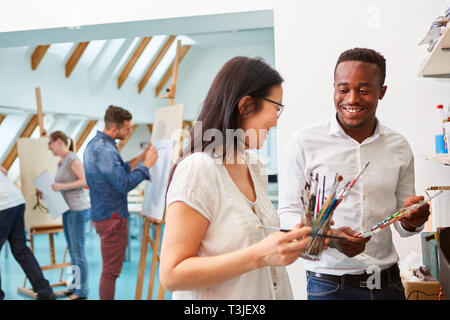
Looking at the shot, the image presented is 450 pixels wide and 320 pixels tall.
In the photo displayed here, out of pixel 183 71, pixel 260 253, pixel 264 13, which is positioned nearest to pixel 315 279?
pixel 260 253

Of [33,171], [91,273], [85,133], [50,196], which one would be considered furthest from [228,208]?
[85,133]

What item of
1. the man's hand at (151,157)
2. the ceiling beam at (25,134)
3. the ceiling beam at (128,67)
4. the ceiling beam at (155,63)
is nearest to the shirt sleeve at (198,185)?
the man's hand at (151,157)

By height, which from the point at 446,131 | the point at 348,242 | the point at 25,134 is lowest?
the point at 348,242

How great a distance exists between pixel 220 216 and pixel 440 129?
128 cm

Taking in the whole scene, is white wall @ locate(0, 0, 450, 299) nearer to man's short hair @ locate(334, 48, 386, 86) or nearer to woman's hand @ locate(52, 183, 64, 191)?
man's short hair @ locate(334, 48, 386, 86)

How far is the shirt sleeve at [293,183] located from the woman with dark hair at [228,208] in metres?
0.31

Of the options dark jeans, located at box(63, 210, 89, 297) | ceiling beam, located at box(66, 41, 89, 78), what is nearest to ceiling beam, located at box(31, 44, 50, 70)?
ceiling beam, located at box(66, 41, 89, 78)

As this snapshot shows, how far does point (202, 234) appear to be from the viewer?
0.94 meters

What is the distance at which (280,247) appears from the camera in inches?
34.9

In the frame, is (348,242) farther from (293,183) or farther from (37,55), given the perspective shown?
A: (37,55)

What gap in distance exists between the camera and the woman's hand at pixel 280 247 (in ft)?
2.92

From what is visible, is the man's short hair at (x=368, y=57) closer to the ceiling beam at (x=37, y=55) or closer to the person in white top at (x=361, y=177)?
the person in white top at (x=361, y=177)

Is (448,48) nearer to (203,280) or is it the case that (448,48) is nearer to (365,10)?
(365,10)
